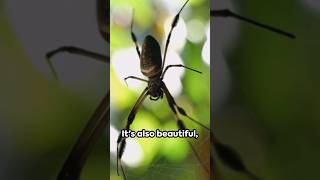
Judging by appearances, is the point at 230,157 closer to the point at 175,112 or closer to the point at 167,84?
the point at 175,112

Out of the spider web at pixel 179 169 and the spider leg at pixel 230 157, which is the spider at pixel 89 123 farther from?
the spider leg at pixel 230 157

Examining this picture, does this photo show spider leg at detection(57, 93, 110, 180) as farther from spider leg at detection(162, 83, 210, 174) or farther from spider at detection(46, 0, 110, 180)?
spider leg at detection(162, 83, 210, 174)

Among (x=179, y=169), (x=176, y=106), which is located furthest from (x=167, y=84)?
(x=179, y=169)

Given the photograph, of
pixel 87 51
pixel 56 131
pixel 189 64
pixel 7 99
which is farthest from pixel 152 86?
pixel 7 99

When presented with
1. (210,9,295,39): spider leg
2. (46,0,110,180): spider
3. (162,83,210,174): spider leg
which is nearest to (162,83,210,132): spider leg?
(162,83,210,174): spider leg

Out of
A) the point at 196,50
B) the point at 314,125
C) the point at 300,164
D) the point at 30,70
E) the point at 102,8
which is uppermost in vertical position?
the point at 102,8

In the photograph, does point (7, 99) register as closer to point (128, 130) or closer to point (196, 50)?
point (128, 130)

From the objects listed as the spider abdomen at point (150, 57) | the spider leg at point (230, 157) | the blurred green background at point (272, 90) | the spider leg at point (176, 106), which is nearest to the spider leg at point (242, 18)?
the blurred green background at point (272, 90)
